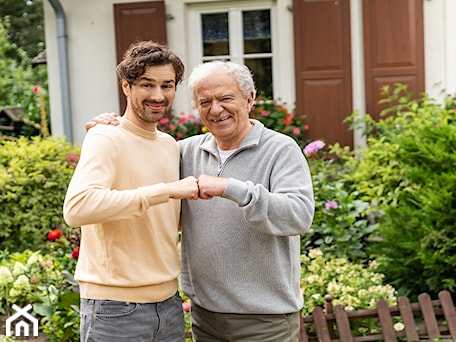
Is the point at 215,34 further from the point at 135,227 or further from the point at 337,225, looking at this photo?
the point at 135,227

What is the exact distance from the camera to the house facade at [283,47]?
7.52 metres

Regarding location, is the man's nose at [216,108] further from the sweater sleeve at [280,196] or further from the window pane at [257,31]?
the window pane at [257,31]

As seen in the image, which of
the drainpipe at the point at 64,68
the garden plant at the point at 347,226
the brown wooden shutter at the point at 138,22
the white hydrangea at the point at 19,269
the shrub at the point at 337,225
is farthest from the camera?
the drainpipe at the point at 64,68

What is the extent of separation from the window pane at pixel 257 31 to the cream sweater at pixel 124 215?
18.2 ft

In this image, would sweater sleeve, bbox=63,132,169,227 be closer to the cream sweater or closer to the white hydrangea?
the cream sweater

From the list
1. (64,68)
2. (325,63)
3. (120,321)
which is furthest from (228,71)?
(64,68)

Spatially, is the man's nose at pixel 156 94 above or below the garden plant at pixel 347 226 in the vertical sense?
above

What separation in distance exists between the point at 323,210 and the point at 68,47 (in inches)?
163

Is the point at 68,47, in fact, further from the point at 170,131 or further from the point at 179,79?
the point at 179,79

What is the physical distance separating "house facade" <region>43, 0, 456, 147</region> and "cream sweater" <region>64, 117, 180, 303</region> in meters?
5.19

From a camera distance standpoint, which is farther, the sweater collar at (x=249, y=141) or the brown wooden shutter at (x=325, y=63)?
the brown wooden shutter at (x=325, y=63)

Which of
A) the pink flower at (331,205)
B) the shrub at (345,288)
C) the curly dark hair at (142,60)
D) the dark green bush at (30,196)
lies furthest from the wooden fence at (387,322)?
the dark green bush at (30,196)

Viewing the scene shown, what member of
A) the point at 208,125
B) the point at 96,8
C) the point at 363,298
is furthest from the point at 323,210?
the point at 96,8

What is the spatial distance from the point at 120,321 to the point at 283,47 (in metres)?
5.67
